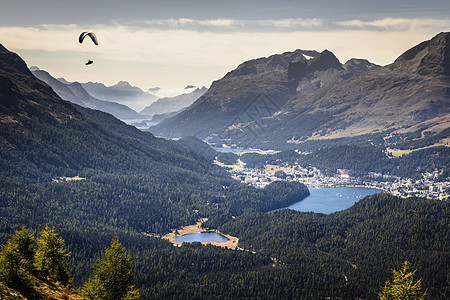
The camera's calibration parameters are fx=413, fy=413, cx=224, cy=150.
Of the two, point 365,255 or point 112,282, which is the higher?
point 112,282

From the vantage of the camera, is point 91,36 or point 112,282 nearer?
point 112,282

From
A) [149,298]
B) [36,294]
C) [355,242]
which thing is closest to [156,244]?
[149,298]

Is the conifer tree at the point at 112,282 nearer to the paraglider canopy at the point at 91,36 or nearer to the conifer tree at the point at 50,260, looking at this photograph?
the conifer tree at the point at 50,260

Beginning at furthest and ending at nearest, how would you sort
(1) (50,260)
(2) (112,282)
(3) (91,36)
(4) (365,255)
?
(4) (365,255)
(3) (91,36)
(1) (50,260)
(2) (112,282)

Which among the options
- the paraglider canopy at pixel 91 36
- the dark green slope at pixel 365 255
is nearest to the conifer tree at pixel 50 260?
the paraglider canopy at pixel 91 36

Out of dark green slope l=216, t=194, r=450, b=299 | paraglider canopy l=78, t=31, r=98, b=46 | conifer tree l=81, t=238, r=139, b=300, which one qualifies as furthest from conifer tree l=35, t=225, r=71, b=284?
dark green slope l=216, t=194, r=450, b=299

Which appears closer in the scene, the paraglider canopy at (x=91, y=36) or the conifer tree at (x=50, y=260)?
the conifer tree at (x=50, y=260)

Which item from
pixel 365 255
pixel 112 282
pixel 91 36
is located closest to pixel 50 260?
pixel 112 282

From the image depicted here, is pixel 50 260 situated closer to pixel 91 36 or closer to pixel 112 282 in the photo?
pixel 112 282

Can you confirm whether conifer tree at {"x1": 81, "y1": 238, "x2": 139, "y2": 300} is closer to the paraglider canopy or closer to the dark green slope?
the paraglider canopy
